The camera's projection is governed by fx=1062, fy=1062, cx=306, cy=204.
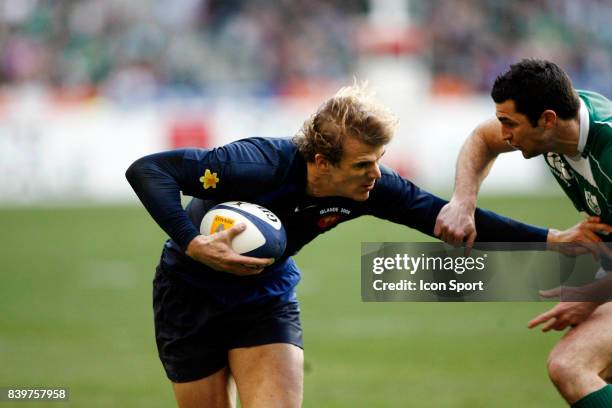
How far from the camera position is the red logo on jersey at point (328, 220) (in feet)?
17.7

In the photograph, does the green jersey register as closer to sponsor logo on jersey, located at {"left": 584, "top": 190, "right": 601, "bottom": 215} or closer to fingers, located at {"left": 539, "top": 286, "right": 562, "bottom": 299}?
sponsor logo on jersey, located at {"left": 584, "top": 190, "right": 601, "bottom": 215}

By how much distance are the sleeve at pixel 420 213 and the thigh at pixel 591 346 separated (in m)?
0.54

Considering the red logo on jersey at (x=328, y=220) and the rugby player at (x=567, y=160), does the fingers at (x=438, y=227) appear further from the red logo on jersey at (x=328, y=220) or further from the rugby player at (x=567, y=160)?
the red logo on jersey at (x=328, y=220)

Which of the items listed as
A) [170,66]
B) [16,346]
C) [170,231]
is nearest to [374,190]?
[170,231]

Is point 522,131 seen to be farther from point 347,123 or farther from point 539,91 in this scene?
point 347,123

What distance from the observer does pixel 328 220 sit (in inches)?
213

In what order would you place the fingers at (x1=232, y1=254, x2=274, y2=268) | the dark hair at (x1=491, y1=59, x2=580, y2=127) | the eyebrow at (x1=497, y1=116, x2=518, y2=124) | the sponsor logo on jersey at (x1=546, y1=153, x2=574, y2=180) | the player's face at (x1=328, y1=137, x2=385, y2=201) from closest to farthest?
1. the fingers at (x1=232, y1=254, x2=274, y2=268)
2. the player's face at (x1=328, y1=137, x2=385, y2=201)
3. the dark hair at (x1=491, y1=59, x2=580, y2=127)
4. the eyebrow at (x1=497, y1=116, x2=518, y2=124)
5. the sponsor logo on jersey at (x1=546, y1=153, x2=574, y2=180)

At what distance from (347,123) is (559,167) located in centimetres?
130

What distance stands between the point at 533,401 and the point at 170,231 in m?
3.75

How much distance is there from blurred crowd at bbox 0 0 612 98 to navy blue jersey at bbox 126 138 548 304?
16243mm

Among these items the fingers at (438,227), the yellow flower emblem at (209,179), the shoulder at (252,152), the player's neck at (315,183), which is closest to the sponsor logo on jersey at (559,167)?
the fingers at (438,227)

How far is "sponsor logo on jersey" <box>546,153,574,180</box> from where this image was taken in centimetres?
552

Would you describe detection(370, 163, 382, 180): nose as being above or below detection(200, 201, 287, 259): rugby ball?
above

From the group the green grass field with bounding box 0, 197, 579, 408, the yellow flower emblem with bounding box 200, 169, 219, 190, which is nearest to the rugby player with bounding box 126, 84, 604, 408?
the yellow flower emblem with bounding box 200, 169, 219, 190
